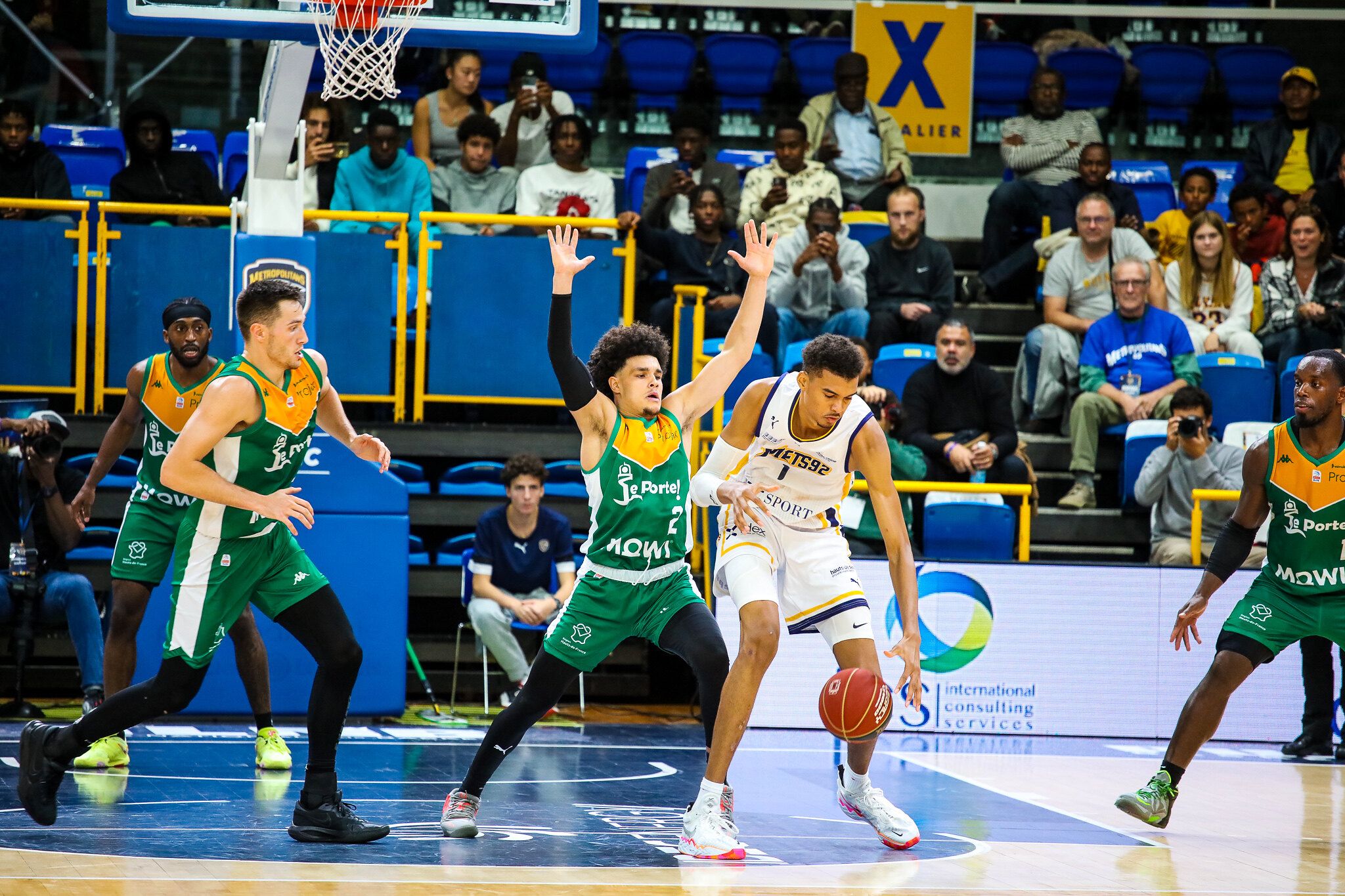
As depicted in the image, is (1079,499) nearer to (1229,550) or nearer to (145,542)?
(1229,550)

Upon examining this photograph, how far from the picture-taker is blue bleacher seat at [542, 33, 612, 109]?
1441cm

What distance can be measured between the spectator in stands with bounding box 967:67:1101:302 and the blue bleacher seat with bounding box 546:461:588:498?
4.16 metres

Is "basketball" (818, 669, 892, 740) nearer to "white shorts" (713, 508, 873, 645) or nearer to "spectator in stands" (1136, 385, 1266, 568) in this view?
"white shorts" (713, 508, 873, 645)

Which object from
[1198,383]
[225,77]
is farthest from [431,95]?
[1198,383]

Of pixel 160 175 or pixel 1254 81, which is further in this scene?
pixel 1254 81

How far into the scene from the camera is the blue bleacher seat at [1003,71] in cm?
1457

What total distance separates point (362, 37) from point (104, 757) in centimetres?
354

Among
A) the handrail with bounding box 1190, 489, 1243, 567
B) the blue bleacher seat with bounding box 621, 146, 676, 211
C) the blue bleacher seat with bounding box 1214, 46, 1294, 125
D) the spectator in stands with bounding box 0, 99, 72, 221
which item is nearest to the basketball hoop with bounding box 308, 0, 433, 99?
the spectator in stands with bounding box 0, 99, 72, 221

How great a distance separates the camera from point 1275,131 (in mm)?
13531

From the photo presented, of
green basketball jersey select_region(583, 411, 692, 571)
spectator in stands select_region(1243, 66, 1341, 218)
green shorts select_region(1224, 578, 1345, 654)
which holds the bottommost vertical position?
green shorts select_region(1224, 578, 1345, 654)

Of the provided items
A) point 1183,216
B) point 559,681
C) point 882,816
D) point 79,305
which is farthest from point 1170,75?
point 559,681

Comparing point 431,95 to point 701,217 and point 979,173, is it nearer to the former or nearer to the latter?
point 701,217

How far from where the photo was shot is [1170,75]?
48.3 ft

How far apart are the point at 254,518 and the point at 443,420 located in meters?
5.74
